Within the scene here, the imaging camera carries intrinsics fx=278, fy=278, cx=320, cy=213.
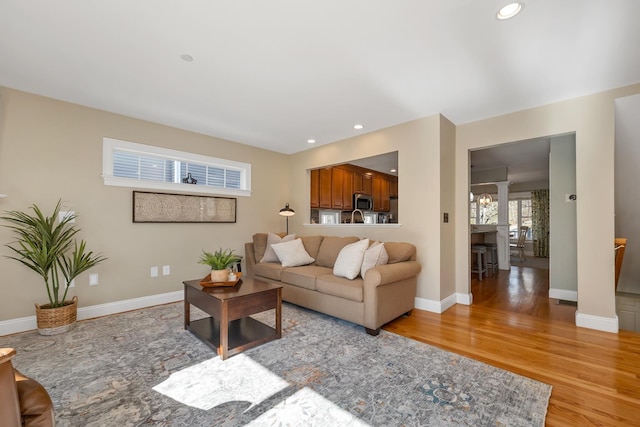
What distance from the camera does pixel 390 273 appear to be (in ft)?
9.30

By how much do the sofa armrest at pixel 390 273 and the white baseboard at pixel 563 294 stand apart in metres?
2.42

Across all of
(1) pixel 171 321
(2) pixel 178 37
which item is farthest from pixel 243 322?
(2) pixel 178 37

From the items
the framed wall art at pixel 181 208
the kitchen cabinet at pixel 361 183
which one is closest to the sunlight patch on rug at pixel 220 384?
the framed wall art at pixel 181 208

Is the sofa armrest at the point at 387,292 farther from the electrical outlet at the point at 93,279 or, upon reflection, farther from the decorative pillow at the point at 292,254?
the electrical outlet at the point at 93,279

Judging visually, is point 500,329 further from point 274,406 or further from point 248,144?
point 248,144

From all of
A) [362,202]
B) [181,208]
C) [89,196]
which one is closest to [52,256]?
[89,196]

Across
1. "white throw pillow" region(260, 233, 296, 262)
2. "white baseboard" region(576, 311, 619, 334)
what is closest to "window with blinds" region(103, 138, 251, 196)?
"white throw pillow" region(260, 233, 296, 262)

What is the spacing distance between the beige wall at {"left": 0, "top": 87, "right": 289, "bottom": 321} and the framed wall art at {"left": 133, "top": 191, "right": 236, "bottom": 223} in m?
0.10

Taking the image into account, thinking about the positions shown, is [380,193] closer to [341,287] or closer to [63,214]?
[341,287]

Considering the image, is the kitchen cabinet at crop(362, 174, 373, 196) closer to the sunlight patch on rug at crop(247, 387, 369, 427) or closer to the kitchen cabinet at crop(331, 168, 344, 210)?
the kitchen cabinet at crop(331, 168, 344, 210)

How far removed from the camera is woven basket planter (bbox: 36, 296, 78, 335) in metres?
2.70

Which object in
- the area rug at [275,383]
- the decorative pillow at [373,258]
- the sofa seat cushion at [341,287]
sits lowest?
the area rug at [275,383]

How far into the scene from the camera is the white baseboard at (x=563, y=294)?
3895 mm

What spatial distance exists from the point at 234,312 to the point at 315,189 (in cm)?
360
